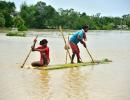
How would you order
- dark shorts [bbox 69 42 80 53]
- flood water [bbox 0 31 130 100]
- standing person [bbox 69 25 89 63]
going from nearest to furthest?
Answer: flood water [bbox 0 31 130 100] → standing person [bbox 69 25 89 63] → dark shorts [bbox 69 42 80 53]

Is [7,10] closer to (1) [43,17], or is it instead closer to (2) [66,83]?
(1) [43,17]

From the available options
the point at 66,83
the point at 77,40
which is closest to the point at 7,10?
the point at 77,40

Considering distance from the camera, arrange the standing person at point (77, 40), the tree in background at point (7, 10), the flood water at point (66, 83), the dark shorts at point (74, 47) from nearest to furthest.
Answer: the flood water at point (66, 83) < the standing person at point (77, 40) < the dark shorts at point (74, 47) < the tree in background at point (7, 10)

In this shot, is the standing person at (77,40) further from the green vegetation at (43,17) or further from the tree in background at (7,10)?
the tree in background at (7,10)

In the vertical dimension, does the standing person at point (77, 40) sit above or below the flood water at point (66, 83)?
above

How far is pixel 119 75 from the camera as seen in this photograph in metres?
14.5

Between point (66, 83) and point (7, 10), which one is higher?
point (66, 83)

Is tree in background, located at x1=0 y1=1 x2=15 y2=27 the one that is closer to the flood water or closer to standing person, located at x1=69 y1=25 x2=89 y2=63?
standing person, located at x1=69 y1=25 x2=89 y2=63

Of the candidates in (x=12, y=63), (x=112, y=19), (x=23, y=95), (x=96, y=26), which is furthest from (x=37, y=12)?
(x=23, y=95)

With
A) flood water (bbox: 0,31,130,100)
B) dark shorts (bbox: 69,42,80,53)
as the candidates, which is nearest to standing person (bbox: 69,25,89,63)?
dark shorts (bbox: 69,42,80,53)

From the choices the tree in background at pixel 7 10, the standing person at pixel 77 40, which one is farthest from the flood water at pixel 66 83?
the tree in background at pixel 7 10

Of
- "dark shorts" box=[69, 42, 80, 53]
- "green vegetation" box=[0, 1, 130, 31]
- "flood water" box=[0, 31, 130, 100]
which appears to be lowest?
"green vegetation" box=[0, 1, 130, 31]

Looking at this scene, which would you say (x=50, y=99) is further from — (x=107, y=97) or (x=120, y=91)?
(x=120, y=91)

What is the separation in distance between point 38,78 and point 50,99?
328 centimetres
